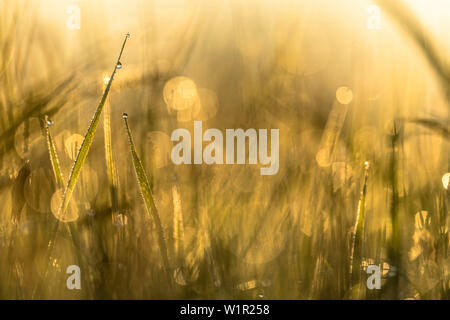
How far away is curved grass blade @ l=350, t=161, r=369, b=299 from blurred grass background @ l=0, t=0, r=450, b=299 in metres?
0.01

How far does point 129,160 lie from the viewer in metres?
A: 0.77

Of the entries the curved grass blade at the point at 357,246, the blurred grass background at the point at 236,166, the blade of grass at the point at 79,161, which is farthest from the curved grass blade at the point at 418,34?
the blade of grass at the point at 79,161

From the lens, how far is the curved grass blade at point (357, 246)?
0.71 m

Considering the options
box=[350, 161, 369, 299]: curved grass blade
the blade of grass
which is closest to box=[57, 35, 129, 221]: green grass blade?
the blade of grass

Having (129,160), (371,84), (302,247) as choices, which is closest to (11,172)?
(129,160)

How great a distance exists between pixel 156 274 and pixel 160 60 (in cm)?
50

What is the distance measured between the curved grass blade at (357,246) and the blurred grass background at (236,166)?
13mm

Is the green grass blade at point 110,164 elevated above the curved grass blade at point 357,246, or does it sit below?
above

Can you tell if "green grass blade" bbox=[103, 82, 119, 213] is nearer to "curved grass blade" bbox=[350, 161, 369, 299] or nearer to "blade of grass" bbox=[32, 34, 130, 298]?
"blade of grass" bbox=[32, 34, 130, 298]

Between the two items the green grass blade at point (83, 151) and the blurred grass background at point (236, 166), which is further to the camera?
the blurred grass background at point (236, 166)

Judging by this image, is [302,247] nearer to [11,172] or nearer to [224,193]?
[224,193]

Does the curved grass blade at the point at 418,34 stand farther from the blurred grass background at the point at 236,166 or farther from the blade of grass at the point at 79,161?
the blade of grass at the point at 79,161

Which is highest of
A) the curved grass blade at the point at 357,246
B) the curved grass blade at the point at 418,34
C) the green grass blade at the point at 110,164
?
the curved grass blade at the point at 418,34
